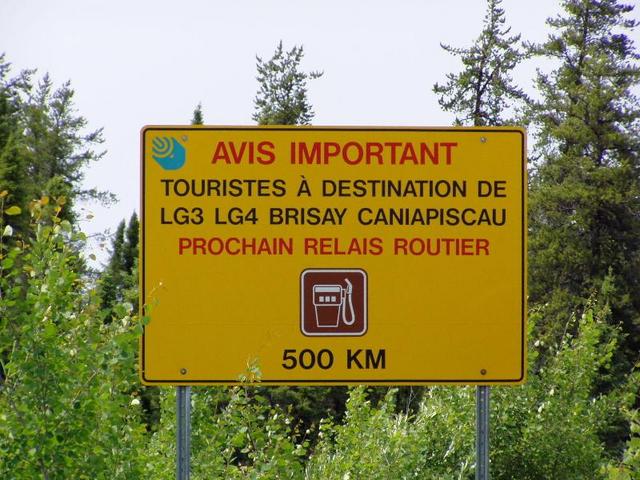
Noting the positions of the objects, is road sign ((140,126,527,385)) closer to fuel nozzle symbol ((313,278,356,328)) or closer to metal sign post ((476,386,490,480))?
fuel nozzle symbol ((313,278,356,328))

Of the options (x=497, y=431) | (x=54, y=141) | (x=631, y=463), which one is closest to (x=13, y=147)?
(x=54, y=141)

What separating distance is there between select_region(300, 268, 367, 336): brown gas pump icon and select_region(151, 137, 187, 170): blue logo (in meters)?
0.92

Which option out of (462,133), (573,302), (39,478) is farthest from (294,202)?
(573,302)

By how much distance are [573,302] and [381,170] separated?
4210cm

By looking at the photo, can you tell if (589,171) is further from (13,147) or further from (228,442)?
(228,442)

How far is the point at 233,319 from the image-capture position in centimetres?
699

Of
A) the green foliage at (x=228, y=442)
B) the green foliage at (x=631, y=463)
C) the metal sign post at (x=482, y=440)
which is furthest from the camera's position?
the green foliage at (x=228, y=442)

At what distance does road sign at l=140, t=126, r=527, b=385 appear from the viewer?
699 centimetres

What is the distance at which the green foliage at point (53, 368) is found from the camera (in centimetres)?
628

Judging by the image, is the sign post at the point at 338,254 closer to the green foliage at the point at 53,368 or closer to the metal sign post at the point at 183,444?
the metal sign post at the point at 183,444

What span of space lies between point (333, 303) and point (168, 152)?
1.21m

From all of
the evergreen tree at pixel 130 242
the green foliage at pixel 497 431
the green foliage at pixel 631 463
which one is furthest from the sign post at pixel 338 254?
the evergreen tree at pixel 130 242

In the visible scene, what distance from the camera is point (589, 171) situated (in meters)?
51.1

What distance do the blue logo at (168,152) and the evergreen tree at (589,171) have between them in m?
43.0
